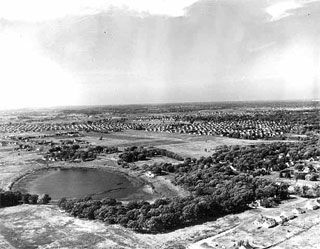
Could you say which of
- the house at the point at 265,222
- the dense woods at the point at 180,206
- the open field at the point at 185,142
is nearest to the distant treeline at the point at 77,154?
the open field at the point at 185,142

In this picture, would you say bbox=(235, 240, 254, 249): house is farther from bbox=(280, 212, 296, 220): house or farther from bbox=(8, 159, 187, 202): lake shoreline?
bbox=(8, 159, 187, 202): lake shoreline

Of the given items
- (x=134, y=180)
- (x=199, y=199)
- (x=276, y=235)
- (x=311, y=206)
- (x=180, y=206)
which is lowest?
(x=134, y=180)

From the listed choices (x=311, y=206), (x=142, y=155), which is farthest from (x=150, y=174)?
(x=311, y=206)

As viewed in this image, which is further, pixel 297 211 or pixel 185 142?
pixel 185 142

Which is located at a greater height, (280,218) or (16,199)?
(280,218)

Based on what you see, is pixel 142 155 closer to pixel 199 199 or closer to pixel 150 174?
pixel 150 174

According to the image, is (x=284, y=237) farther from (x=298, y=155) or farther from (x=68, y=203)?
(x=298, y=155)

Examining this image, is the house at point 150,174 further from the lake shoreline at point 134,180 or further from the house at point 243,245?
the house at point 243,245

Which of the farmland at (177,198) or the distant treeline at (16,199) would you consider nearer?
the farmland at (177,198)
